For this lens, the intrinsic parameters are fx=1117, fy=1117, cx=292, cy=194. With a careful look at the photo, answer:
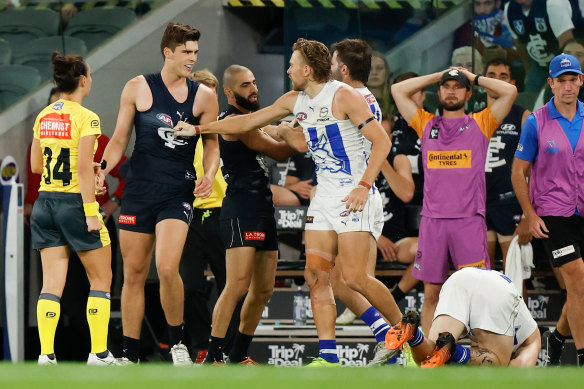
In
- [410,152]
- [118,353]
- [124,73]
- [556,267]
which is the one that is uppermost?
[124,73]

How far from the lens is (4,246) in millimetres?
10133

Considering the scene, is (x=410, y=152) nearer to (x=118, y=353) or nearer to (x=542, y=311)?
(x=542, y=311)

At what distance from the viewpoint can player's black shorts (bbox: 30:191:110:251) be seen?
7.71 metres

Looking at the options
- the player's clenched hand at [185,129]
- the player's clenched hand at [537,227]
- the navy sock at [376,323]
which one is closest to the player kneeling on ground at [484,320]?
the navy sock at [376,323]

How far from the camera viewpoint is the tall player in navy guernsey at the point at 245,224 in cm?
791

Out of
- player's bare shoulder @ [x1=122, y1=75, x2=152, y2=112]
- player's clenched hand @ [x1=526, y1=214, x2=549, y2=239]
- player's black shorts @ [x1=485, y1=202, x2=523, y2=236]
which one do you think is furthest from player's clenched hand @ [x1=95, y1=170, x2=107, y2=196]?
player's black shorts @ [x1=485, y1=202, x2=523, y2=236]

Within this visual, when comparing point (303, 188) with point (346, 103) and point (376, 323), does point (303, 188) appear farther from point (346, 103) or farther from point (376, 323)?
point (346, 103)

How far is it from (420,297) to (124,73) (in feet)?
13.1

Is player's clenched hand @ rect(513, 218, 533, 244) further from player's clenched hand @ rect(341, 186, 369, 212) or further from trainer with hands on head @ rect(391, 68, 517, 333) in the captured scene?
player's clenched hand @ rect(341, 186, 369, 212)

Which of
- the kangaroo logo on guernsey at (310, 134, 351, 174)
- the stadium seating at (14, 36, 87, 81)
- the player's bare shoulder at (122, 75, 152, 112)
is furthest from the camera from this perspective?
the stadium seating at (14, 36, 87, 81)

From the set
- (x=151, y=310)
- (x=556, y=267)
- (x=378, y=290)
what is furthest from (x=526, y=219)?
(x=151, y=310)

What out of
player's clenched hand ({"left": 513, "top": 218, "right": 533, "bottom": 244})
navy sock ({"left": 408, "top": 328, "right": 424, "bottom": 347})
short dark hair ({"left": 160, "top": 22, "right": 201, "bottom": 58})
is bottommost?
navy sock ({"left": 408, "top": 328, "right": 424, "bottom": 347})

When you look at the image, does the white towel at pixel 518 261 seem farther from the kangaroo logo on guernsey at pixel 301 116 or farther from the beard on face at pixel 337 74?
the kangaroo logo on guernsey at pixel 301 116

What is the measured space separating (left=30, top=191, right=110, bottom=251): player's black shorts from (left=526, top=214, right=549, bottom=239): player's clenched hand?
3219 millimetres
